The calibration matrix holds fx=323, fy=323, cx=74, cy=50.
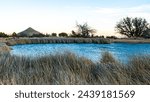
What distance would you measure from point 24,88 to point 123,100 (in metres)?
1.37

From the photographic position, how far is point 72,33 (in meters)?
47.2

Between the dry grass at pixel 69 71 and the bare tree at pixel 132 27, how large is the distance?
36.0 m

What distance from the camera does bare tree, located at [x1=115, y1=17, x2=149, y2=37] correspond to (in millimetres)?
41781

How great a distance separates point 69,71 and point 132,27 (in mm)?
38248

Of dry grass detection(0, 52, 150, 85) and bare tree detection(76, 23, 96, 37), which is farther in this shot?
bare tree detection(76, 23, 96, 37)

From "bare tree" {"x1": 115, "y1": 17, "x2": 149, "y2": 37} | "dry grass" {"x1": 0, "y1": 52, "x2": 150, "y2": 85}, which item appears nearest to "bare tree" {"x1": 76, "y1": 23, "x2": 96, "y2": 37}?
"bare tree" {"x1": 115, "y1": 17, "x2": 149, "y2": 37}

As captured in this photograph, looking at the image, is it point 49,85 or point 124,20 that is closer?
point 49,85

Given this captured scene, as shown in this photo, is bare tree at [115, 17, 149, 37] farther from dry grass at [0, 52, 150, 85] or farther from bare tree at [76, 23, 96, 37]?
dry grass at [0, 52, 150, 85]

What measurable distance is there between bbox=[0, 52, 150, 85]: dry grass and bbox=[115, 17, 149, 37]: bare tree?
35965 mm

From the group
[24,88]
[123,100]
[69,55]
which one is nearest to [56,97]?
[24,88]

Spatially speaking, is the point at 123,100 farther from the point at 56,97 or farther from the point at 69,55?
the point at 69,55

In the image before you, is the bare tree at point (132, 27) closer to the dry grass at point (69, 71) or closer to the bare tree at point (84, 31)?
the bare tree at point (84, 31)

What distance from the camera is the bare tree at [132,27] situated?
41.8 metres

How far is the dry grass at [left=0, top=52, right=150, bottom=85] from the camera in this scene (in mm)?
4844
